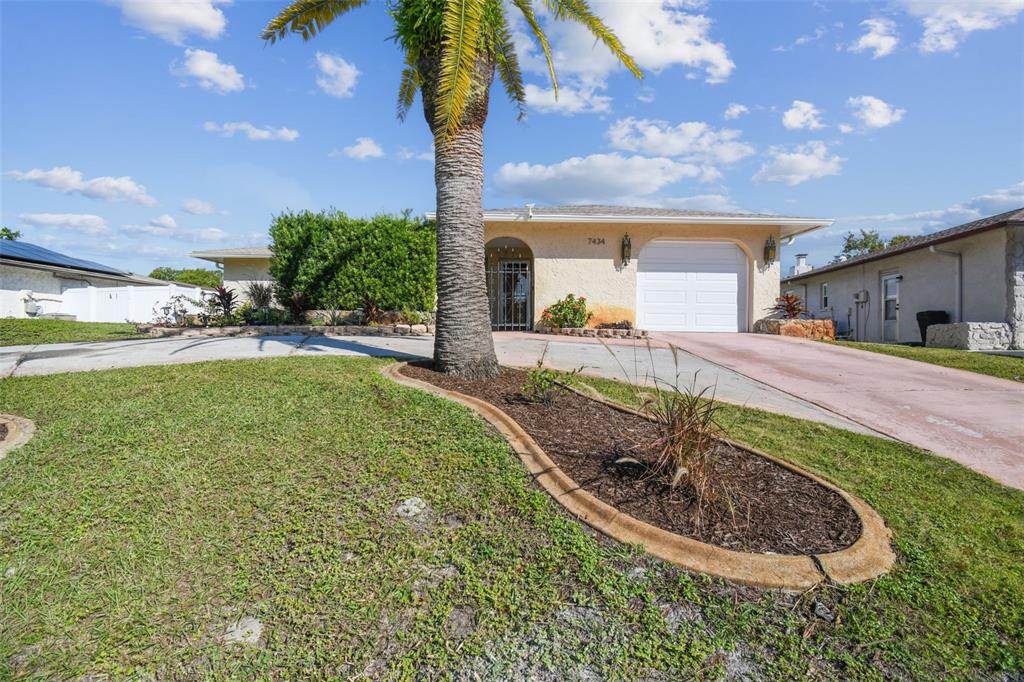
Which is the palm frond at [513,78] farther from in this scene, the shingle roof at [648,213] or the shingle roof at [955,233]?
the shingle roof at [955,233]

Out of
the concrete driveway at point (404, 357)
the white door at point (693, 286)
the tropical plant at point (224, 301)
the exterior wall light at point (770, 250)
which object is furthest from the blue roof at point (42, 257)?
the exterior wall light at point (770, 250)

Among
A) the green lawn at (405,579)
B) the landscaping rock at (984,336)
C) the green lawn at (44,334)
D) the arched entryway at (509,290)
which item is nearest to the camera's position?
the green lawn at (405,579)

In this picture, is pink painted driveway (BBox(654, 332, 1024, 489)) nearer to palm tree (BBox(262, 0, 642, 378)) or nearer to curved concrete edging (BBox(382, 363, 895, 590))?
curved concrete edging (BBox(382, 363, 895, 590))

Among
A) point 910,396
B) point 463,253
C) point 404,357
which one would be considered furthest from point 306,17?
point 910,396

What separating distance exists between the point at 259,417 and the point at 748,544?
3778mm

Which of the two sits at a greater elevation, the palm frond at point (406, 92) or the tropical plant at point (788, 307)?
the palm frond at point (406, 92)

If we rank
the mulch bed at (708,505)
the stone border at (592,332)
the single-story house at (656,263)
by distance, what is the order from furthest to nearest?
the single-story house at (656,263) < the stone border at (592,332) < the mulch bed at (708,505)

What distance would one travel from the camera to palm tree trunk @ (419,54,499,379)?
5559 mm

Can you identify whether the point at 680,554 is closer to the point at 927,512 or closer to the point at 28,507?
the point at 927,512

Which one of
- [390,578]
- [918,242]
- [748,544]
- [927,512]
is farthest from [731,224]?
[390,578]

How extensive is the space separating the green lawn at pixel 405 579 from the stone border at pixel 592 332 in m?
8.82

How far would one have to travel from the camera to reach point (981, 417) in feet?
18.7

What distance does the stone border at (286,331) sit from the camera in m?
11.3

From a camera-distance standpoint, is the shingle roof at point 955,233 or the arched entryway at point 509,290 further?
the arched entryway at point 509,290
